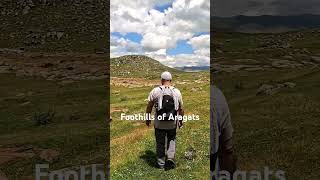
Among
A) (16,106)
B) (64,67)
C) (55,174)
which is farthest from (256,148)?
(64,67)

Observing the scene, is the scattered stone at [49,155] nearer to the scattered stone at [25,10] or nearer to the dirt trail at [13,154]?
the dirt trail at [13,154]

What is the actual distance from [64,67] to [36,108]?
36.2 metres

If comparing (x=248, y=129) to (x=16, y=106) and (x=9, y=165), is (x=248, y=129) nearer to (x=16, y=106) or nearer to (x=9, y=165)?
(x=9, y=165)

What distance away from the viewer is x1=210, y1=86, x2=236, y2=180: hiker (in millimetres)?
10430

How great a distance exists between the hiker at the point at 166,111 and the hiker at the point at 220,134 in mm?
4359

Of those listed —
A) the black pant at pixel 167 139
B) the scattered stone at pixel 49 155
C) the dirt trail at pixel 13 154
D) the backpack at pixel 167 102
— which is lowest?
the dirt trail at pixel 13 154

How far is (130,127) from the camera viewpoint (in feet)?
82.9

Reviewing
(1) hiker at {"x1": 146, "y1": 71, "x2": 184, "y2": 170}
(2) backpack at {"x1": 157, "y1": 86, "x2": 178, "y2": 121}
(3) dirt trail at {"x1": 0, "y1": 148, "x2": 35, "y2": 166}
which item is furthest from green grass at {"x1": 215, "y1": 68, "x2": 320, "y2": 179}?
(3) dirt trail at {"x1": 0, "y1": 148, "x2": 35, "y2": 166}

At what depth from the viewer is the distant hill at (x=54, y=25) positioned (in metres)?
116

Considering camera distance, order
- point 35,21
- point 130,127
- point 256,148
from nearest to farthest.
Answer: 1. point 256,148
2. point 130,127
3. point 35,21

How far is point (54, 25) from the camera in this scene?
130m

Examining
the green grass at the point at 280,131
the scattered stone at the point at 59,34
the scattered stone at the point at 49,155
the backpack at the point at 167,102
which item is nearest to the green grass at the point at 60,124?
the scattered stone at the point at 49,155

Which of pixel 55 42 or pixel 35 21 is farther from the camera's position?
pixel 35 21

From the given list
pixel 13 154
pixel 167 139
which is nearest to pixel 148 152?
pixel 167 139
